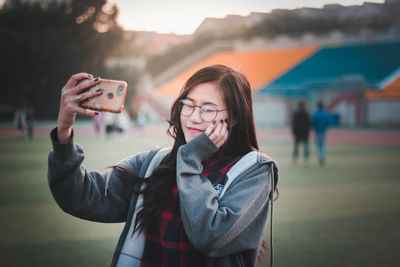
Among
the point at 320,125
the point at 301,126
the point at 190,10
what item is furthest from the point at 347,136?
the point at 190,10

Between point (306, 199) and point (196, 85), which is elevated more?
point (196, 85)

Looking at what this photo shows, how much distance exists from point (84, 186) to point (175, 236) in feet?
1.46

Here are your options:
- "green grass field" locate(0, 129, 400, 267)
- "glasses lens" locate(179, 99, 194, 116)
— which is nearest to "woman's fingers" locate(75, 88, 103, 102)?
"glasses lens" locate(179, 99, 194, 116)

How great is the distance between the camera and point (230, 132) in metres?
1.79

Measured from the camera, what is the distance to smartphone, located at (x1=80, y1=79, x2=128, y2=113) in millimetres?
1562

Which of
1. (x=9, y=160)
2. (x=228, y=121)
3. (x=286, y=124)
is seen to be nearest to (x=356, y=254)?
(x=228, y=121)

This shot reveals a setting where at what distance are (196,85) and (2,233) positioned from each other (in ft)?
13.3

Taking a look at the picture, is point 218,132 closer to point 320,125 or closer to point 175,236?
point 175,236

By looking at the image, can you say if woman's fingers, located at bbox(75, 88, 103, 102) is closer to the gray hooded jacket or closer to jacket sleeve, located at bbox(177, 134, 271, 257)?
the gray hooded jacket

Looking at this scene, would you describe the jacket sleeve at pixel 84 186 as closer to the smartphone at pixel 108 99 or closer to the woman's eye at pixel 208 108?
the smartphone at pixel 108 99

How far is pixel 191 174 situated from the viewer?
5.19 feet

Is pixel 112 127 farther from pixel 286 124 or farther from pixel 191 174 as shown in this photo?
pixel 191 174

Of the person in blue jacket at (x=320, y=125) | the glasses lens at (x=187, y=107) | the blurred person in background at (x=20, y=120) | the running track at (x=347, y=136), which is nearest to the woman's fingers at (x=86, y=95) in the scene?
the glasses lens at (x=187, y=107)

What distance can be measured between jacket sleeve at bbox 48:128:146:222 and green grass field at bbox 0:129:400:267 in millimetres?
2349
